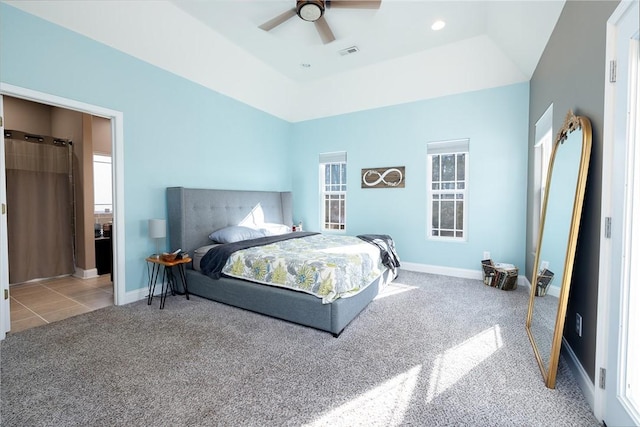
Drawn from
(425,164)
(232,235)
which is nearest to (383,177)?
(425,164)

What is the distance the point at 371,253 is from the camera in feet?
10.7

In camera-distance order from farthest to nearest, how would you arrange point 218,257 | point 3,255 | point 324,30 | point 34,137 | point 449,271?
point 449,271 < point 34,137 < point 218,257 < point 324,30 < point 3,255

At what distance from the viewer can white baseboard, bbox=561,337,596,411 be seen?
1587 mm

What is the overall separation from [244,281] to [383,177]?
9.76ft

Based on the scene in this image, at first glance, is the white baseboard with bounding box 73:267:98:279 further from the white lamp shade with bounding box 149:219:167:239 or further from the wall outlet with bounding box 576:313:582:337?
the wall outlet with bounding box 576:313:582:337

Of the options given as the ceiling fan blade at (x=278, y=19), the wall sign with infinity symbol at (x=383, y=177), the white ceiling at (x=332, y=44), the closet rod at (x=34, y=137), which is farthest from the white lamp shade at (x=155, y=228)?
the wall sign with infinity symbol at (x=383, y=177)

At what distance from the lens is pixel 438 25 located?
351cm

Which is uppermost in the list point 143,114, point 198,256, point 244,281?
point 143,114

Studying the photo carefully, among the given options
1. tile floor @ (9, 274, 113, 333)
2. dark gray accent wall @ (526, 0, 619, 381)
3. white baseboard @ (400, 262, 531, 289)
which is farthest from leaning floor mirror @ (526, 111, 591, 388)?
tile floor @ (9, 274, 113, 333)

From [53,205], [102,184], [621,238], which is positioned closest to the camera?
[621,238]

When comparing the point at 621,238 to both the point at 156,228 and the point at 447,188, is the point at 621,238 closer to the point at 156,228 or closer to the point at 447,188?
the point at 447,188

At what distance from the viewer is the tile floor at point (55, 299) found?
9.33 feet

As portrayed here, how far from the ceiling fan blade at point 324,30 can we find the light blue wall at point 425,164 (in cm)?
197

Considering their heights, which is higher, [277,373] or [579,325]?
[579,325]
